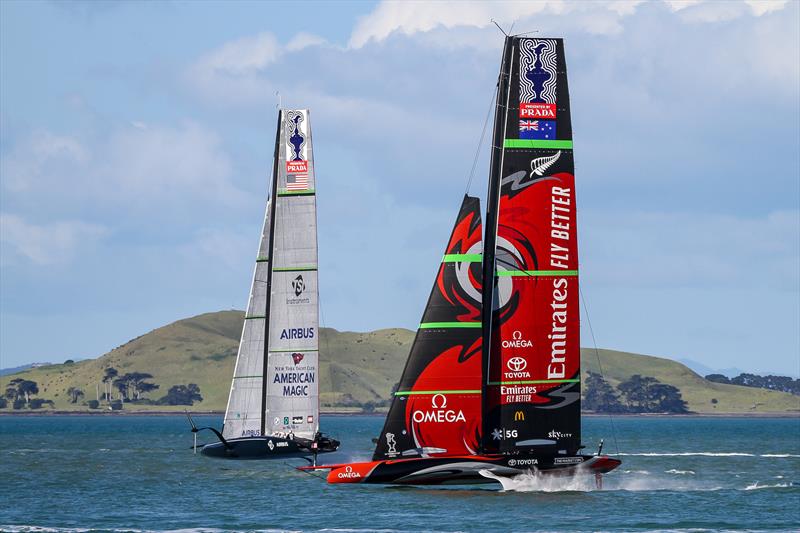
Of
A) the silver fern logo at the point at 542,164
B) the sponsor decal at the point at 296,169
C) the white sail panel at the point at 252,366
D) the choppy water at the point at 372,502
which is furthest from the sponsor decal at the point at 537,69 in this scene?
the white sail panel at the point at 252,366

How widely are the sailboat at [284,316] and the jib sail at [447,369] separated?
13766 millimetres

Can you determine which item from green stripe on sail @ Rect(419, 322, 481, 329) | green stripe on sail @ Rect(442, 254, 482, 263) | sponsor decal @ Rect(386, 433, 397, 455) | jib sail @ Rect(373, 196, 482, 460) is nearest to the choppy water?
sponsor decal @ Rect(386, 433, 397, 455)

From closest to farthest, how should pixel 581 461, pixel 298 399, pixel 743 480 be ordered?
1. pixel 581 461
2. pixel 298 399
3. pixel 743 480

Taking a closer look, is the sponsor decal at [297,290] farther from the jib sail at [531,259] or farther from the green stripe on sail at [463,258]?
the jib sail at [531,259]

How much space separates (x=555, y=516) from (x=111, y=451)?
5881 cm

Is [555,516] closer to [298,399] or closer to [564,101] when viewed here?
[564,101]

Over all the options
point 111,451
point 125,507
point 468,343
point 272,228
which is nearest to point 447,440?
point 468,343

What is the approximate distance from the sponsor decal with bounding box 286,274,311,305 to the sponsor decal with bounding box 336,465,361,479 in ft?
46.7

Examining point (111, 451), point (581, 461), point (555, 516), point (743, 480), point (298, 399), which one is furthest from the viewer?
point (111, 451)

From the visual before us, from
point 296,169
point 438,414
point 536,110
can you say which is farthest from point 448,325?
point 296,169

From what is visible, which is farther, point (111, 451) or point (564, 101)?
point (111, 451)

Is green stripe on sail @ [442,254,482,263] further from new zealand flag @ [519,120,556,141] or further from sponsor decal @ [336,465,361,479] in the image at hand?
sponsor decal @ [336,465,361,479]

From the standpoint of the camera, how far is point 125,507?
51.0 metres

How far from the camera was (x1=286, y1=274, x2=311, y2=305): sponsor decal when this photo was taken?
207ft
